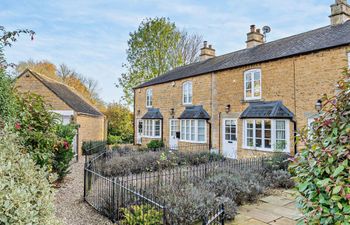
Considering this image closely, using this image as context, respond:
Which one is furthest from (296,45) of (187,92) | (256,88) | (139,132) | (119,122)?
(119,122)

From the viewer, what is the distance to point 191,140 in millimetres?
18031

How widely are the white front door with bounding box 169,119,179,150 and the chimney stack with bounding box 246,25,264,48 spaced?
818 cm

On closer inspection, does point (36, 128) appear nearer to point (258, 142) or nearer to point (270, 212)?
point (270, 212)

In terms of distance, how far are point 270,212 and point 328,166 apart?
14.3ft

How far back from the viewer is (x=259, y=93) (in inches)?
552

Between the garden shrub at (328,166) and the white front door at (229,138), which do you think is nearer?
the garden shrub at (328,166)

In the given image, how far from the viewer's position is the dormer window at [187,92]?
18578 millimetres

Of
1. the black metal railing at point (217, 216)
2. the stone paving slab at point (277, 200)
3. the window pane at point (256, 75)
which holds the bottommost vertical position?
the stone paving slab at point (277, 200)

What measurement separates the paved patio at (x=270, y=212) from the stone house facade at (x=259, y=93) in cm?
381

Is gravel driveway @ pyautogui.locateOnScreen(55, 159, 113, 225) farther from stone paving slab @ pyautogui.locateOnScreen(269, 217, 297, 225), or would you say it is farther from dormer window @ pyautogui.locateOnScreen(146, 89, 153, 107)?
dormer window @ pyautogui.locateOnScreen(146, 89, 153, 107)

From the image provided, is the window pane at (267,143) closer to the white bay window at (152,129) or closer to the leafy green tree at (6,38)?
the white bay window at (152,129)

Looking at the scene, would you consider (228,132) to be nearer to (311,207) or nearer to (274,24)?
(274,24)

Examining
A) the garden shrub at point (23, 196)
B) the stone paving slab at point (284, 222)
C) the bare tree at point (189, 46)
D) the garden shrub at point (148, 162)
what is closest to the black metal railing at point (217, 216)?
the stone paving slab at point (284, 222)

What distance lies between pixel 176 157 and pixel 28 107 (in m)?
7.42
